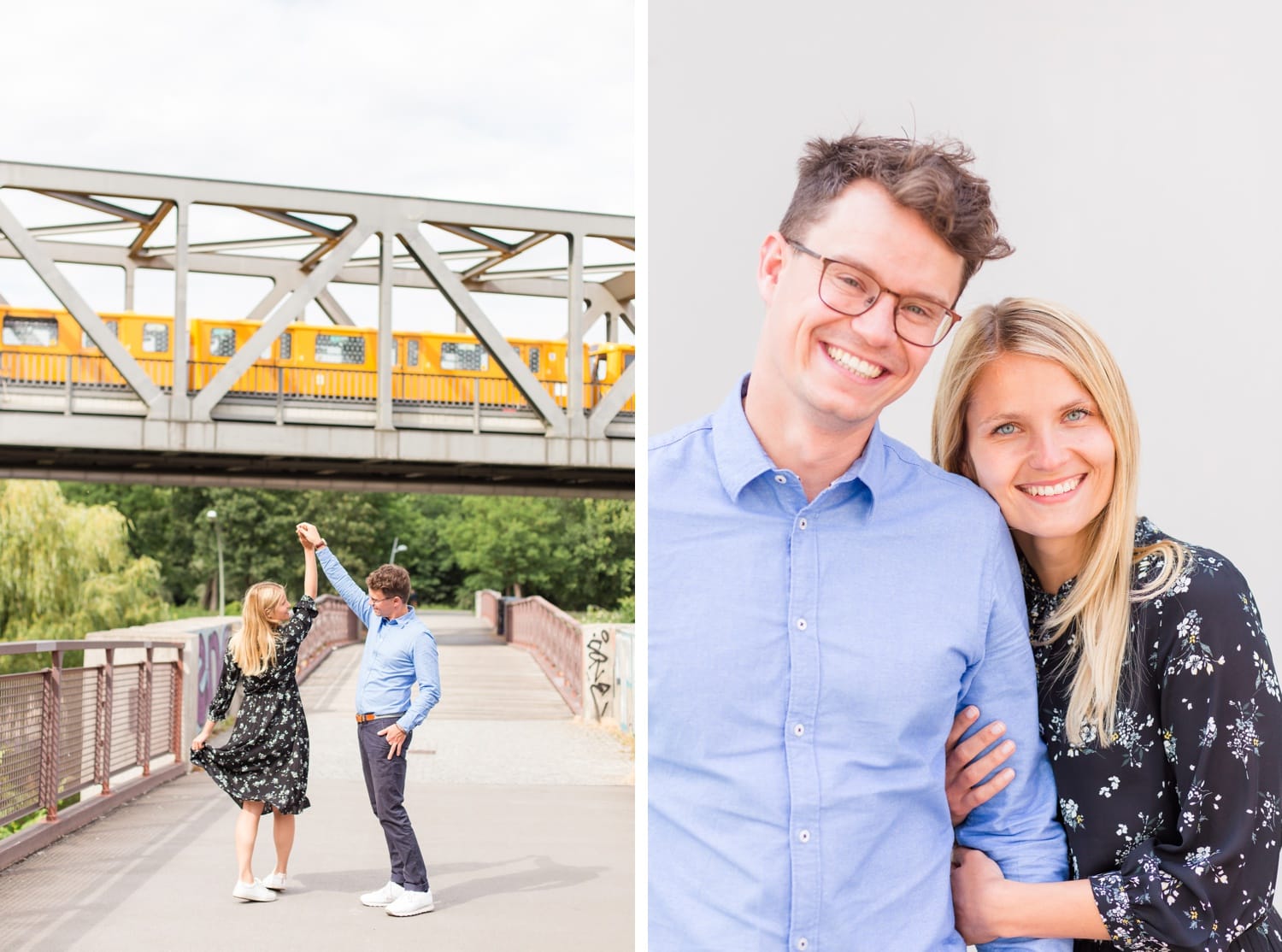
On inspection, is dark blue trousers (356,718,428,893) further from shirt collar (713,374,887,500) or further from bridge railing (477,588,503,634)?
bridge railing (477,588,503,634)

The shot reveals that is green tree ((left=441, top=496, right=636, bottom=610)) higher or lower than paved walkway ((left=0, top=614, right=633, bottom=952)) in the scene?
higher

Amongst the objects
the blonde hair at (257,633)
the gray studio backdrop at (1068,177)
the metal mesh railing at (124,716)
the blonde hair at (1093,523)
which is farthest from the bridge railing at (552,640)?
the blonde hair at (1093,523)

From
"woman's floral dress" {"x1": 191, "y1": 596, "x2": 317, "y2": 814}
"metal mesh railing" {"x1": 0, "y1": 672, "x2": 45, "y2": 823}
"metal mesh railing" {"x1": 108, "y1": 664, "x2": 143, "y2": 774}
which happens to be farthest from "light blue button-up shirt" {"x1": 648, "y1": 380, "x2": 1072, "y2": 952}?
"metal mesh railing" {"x1": 108, "y1": 664, "x2": 143, "y2": 774}

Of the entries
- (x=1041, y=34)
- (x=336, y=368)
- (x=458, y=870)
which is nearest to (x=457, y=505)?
(x=336, y=368)

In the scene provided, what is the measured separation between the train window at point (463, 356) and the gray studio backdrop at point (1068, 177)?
15871 millimetres

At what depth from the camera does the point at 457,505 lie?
32.3m

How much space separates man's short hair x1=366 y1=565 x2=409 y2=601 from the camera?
445 centimetres

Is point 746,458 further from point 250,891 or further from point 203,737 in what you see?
point 250,891

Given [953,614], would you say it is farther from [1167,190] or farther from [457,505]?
[457,505]

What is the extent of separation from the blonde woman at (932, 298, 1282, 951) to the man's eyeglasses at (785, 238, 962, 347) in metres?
0.15

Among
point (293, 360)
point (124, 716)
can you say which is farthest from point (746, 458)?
point (293, 360)

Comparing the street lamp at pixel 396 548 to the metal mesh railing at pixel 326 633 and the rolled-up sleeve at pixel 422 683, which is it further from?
the rolled-up sleeve at pixel 422 683

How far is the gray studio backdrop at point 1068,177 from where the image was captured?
205 centimetres

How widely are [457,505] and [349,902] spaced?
26954 mm
